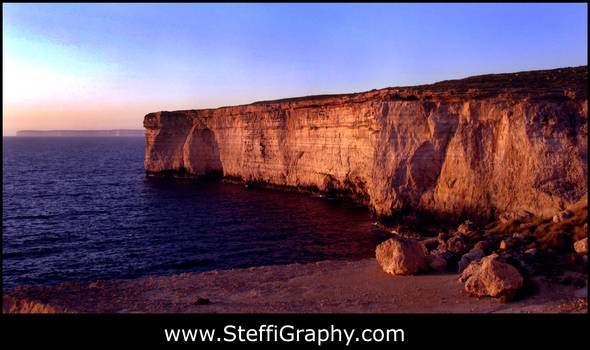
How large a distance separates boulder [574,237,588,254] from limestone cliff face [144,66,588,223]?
19.2ft

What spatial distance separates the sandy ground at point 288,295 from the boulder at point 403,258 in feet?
1.06

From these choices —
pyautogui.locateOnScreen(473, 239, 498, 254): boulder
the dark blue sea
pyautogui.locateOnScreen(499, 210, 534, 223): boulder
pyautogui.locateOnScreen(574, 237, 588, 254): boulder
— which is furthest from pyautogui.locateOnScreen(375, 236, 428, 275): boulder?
pyautogui.locateOnScreen(499, 210, 534, 223): boulder

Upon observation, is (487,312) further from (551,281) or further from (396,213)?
(396,213)

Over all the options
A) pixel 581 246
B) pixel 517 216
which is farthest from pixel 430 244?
pixel 581 246

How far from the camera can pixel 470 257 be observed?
13.5 meters

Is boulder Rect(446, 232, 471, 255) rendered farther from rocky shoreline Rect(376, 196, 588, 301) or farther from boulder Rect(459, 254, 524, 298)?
boulder Rect(459, 254, 524, 298)

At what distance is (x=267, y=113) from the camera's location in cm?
4044

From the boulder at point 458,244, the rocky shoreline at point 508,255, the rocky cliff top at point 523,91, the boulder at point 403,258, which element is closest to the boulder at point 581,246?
the rocky shoreline at point 508,255

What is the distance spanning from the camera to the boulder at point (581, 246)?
37.4ft

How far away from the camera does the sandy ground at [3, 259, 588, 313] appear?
1039 centimetres

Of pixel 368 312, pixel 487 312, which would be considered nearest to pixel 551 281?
pixel 487 312
